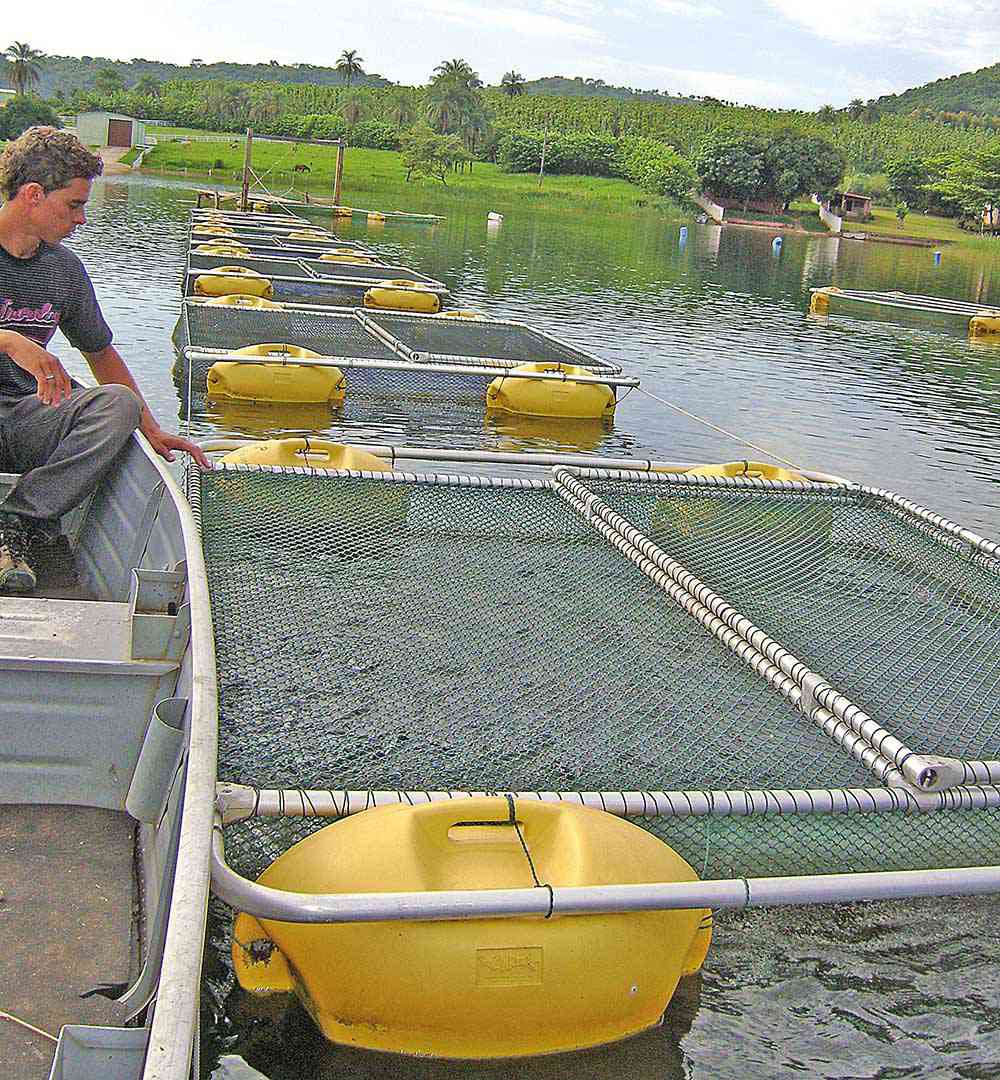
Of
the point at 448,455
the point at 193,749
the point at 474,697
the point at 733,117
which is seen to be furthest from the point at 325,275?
the point at 733,117

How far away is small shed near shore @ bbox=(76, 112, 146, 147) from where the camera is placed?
319ft

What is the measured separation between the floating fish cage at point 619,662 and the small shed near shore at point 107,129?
100m

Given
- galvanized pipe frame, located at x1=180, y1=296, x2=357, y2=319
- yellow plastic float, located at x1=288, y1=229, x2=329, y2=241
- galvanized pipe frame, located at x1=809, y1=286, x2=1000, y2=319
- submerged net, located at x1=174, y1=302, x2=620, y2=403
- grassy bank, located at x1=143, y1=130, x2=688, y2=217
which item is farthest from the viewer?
grassy bank, located at x1=143, y1=130, x2=688, y2=217

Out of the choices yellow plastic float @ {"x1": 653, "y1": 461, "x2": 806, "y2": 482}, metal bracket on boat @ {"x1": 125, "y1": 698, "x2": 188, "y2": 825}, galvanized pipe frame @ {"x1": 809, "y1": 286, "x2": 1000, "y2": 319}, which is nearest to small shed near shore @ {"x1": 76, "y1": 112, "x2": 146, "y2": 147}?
galvanized pipe frame @ {"x1": 809, "y1": 286, "x2": 1000, "y2": 319}

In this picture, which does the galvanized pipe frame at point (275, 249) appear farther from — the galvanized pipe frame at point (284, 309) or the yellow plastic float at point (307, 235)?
the galvanized pipe frame at point (284, 309)

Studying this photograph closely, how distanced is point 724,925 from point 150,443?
2969mm

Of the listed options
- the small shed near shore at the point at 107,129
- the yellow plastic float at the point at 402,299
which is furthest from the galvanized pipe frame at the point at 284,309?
the small shed near shore at the point at 107,129

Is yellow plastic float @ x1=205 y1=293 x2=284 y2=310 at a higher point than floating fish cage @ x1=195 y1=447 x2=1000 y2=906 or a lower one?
higher

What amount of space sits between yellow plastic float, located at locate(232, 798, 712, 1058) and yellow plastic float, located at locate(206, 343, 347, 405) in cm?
933

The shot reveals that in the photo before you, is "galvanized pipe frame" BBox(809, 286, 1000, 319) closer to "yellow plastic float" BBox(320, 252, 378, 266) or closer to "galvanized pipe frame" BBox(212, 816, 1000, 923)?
"yellow plastic float" BBox(320, 252, 378, 266)

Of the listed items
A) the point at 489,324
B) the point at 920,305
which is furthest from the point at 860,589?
the point at 920,305

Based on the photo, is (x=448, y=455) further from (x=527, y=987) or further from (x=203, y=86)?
(x=203, y=86)

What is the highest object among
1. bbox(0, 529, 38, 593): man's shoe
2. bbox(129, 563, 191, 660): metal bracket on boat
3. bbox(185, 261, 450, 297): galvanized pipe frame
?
bbox(185, 261, 450, 297): galvanized pipe frame

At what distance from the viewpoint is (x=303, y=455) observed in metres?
7.19
